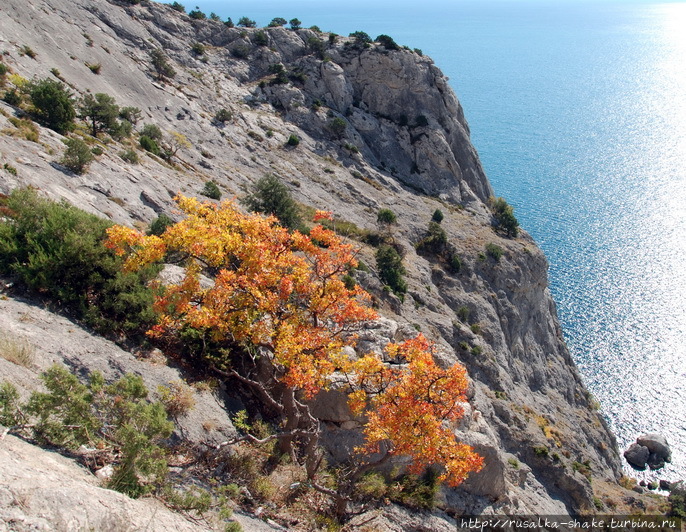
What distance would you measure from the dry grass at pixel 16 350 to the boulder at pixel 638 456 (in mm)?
69354

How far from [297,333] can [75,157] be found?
24.6 m

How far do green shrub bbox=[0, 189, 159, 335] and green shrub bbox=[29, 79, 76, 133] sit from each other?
21.8 meters

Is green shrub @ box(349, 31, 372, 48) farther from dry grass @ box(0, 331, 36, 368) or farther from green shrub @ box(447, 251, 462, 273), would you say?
dry grass @ box(0, 331, 36, 368)

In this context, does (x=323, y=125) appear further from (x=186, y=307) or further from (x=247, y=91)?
(x=186, y=307)

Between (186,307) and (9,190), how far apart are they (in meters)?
14.4

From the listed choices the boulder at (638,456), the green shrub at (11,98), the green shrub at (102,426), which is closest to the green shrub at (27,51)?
the green shrub at (11,98)

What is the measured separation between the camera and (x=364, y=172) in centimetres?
7500

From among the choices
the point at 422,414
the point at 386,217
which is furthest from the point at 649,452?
the point at 422,414

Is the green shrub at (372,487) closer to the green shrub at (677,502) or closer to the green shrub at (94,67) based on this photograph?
the green shrub at (677,502)

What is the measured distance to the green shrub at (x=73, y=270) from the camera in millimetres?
16688

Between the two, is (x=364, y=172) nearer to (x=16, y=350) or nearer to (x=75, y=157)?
(x=75, y=157)

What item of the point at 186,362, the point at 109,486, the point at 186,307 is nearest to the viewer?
the point at 109,486

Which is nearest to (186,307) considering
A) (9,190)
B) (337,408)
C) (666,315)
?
(337,408)

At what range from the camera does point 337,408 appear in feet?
61.3
